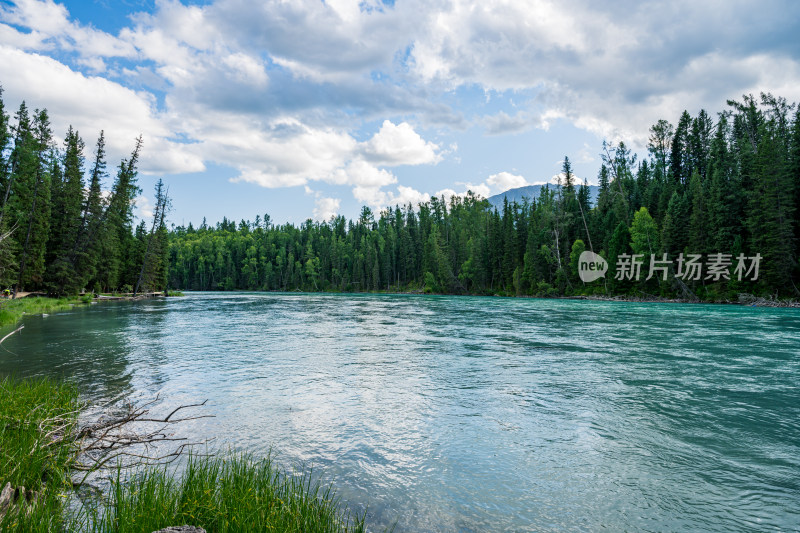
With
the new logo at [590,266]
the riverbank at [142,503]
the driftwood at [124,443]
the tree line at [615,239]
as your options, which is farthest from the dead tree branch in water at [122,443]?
the new logo at [590,266]

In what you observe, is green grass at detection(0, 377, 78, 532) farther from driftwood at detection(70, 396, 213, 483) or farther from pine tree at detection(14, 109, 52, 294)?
pine tree at detection(14, 109, 52, 294)

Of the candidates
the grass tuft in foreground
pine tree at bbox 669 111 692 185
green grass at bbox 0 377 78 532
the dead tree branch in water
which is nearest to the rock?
the grass tuft in foreground

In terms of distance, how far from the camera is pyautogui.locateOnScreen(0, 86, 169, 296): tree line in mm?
35781

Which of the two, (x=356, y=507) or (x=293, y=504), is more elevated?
(x=293, y=504)

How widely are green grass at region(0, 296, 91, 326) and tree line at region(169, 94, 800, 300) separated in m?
68.9

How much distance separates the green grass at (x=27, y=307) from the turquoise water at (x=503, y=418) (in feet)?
20.2

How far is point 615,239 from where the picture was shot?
242ft

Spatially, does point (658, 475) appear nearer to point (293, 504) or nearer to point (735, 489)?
point (735, 489)

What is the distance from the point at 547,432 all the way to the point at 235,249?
17849 centimetres

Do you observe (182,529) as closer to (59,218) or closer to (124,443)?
(124,443)

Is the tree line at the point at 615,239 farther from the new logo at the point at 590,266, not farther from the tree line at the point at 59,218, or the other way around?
the tree line at the point at 59,218

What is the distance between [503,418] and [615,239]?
73402 mm

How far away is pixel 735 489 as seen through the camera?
660cm

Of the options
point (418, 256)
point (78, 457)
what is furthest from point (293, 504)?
point (418, 256)
